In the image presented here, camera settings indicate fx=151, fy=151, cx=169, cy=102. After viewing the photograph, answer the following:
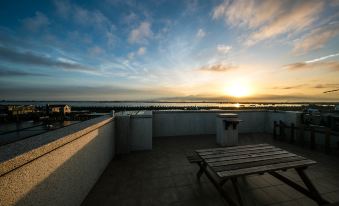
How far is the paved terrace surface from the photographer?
106 inches

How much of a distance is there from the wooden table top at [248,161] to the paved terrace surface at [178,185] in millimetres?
756

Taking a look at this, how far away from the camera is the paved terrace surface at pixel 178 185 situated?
2.69 metres

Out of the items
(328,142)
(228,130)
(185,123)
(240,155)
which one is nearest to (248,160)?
(240,155)

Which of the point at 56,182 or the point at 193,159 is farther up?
the point at 56,182

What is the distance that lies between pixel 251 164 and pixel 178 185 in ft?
5.13

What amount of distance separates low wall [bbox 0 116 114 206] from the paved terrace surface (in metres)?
0.49

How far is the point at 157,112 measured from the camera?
7117 millimetres

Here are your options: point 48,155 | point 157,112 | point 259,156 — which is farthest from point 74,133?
point 157,112

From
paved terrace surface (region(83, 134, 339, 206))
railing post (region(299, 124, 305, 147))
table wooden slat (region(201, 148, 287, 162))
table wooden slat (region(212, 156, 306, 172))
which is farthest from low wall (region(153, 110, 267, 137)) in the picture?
table wooden slat (region(212, 156, 306, 172))

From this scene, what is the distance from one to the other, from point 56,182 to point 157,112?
529 centimetres

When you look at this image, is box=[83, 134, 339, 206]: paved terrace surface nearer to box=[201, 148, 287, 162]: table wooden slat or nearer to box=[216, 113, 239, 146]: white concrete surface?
box=[201, 148, 287, 162]: table wooden slat

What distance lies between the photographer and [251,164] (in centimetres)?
242

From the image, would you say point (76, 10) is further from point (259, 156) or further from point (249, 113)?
point (249, 113)

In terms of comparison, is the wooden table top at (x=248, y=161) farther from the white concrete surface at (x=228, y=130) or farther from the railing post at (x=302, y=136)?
the railing post at (x=302, y=136)
